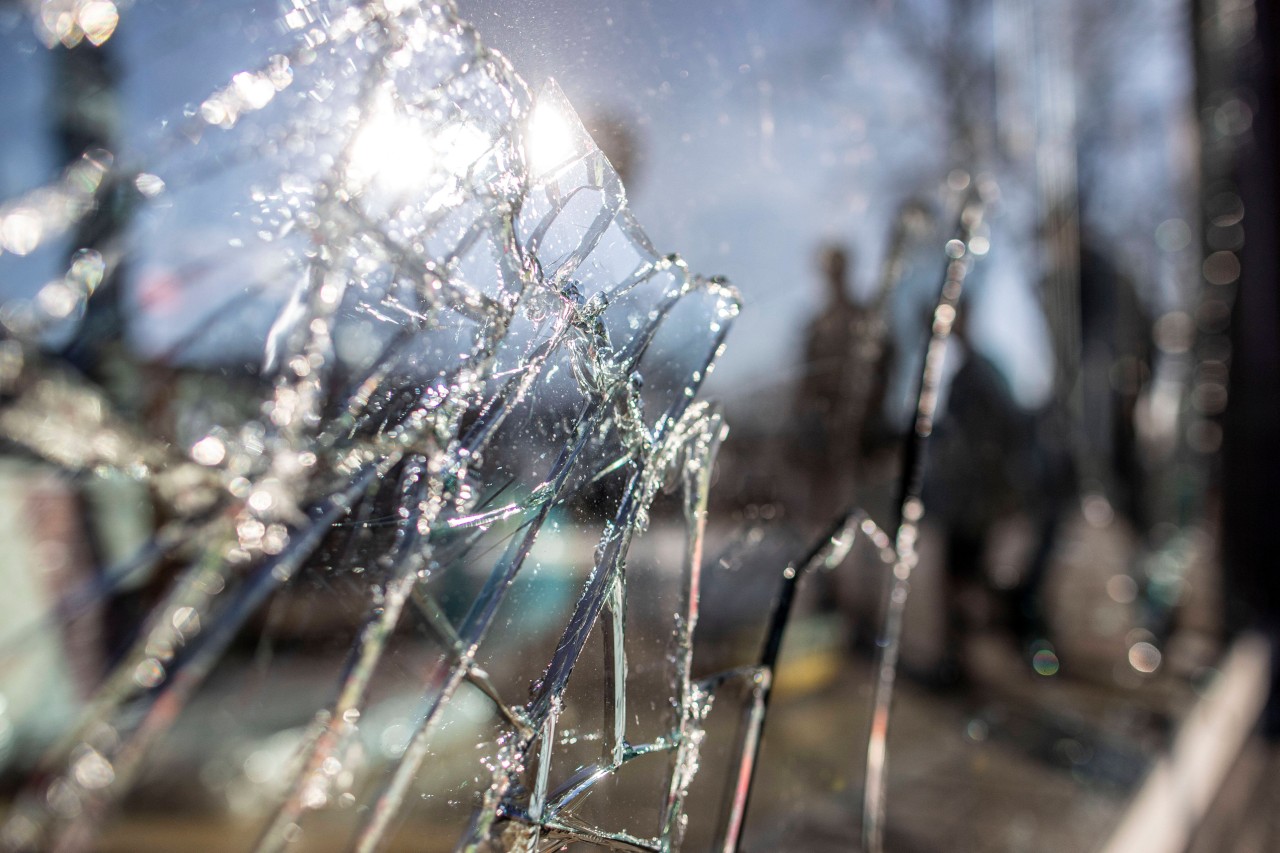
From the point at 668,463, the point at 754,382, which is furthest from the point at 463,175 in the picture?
the point at 754,382

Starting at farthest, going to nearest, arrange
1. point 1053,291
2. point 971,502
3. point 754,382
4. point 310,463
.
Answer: point 1053,291 < point 971,502 < point 754,382 < point 310,463

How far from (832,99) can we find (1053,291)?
4.52 ft

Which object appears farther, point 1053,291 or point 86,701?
point 1053,291

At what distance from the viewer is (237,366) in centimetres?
48

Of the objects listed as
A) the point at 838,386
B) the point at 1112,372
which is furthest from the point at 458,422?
the point at 1112,372

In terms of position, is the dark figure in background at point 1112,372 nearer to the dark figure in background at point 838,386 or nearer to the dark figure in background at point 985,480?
the dark figure in background at point 985,480

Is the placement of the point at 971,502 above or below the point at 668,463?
above

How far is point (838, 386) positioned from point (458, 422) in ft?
2.53

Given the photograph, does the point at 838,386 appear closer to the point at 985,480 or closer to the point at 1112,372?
the point at 985,480

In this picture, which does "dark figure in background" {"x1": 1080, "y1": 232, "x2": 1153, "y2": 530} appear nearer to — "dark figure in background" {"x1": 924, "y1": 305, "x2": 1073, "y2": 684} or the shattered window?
"dark figure in background" {"x1": 924, "y1": 305, "x2": 1073, "y2": 684}

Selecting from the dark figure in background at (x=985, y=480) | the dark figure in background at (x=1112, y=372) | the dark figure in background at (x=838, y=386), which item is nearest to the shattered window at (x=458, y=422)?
the dark figure in background at (x=838, y=386)

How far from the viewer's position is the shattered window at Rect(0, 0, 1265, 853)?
0.43 m

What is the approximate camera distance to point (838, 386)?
122 centimetres

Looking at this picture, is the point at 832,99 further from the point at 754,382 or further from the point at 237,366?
the point at 237,366
